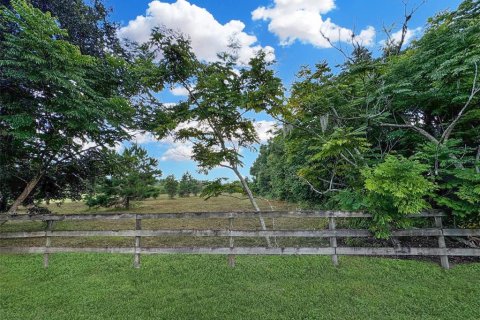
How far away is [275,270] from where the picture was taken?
444cm

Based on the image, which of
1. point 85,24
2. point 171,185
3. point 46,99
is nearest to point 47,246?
point 46,99

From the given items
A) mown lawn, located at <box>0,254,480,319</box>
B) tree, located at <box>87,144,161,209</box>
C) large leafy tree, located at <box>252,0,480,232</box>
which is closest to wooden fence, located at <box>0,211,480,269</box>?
mown lawn, located at <box>0,254,480,319</box>

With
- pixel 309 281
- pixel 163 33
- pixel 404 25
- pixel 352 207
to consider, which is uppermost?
pixel 404 25

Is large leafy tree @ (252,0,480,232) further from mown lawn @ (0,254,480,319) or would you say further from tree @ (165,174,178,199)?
tree @ (165,174,178,199)

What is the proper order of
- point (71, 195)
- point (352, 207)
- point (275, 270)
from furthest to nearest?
point (71, 195) < point (352, 207) < point (275, 270)

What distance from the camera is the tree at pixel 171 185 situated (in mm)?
25744

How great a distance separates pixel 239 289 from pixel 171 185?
2368 cm

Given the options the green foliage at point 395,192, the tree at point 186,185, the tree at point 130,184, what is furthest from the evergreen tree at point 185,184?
the green foliage at point 395,192

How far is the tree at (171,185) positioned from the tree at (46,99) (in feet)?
55.9

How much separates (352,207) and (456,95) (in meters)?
3.23

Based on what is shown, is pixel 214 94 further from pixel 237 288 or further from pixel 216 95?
pixel 237 288

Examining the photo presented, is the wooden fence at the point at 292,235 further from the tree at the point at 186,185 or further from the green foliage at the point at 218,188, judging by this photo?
the tree at the point at 186,185

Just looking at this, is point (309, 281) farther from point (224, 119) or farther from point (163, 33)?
point (163, 33)

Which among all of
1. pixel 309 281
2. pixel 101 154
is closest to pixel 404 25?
pixel 309 281
